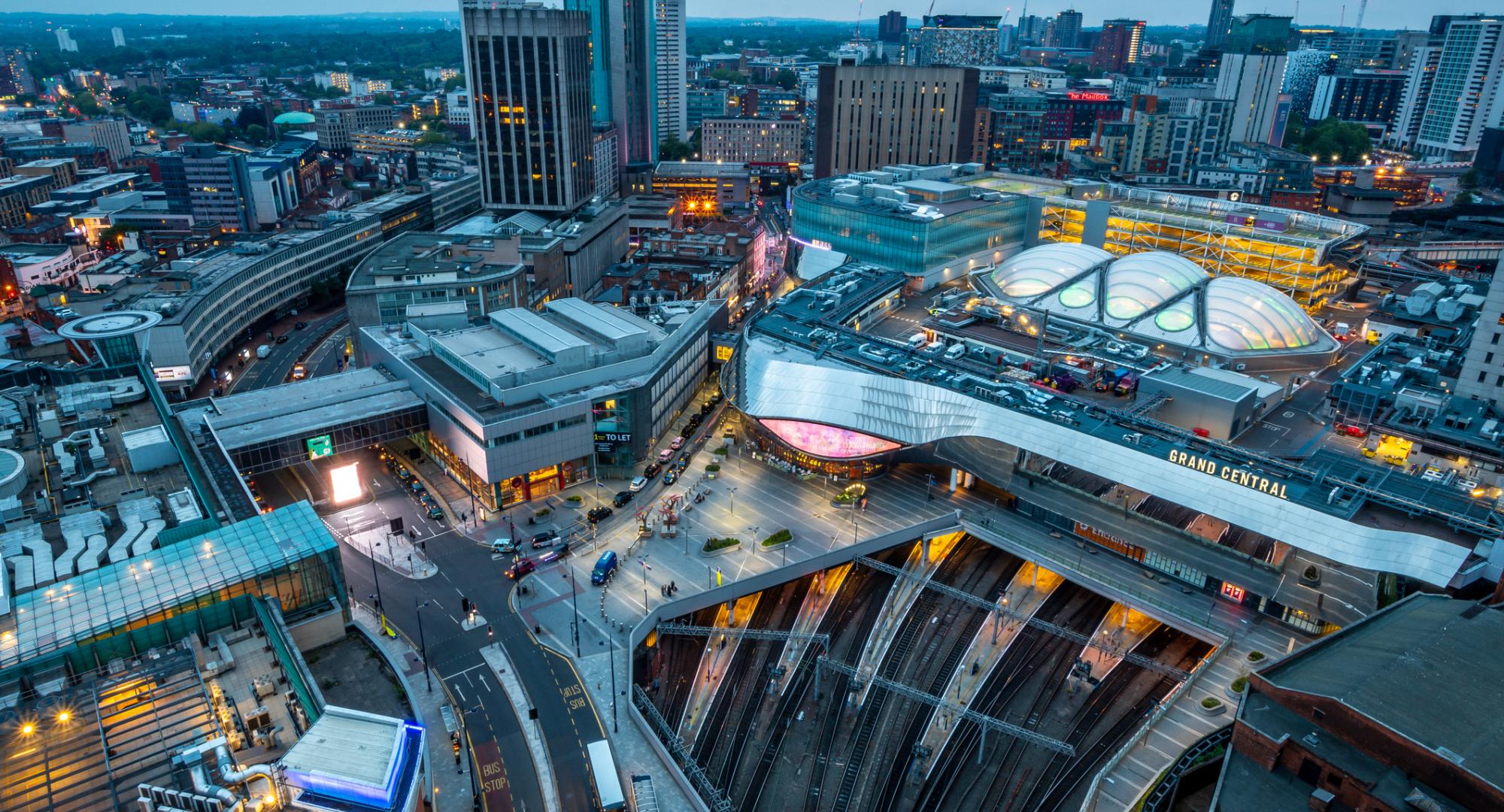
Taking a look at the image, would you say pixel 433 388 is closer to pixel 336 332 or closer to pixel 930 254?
pixel 336 332

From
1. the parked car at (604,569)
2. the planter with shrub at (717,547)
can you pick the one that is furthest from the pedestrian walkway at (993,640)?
the parked car at (604,569)

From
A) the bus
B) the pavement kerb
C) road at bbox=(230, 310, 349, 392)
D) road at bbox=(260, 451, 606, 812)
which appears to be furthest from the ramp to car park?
the bus

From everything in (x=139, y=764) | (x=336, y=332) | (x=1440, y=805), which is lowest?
(x=336, y=332)

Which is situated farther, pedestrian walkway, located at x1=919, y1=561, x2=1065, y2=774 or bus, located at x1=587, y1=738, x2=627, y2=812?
pedestrian walkway, located at x1=919, y1=561, x2=1065, y2=774

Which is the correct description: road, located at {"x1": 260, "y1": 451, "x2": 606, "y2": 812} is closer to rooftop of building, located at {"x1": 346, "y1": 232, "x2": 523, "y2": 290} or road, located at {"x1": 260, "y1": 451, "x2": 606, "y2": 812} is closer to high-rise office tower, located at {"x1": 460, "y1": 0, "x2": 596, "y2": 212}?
rooftop of building, located at {"x1": 346, "y1": 232, "x2": 523, "y2": 290}

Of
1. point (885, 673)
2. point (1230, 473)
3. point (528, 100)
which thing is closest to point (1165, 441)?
point (1230, 473)

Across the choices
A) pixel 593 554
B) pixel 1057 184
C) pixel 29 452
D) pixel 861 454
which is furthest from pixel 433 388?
pixel 1057 184

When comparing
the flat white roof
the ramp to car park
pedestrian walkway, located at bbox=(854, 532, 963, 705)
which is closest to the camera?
the flat white roof
